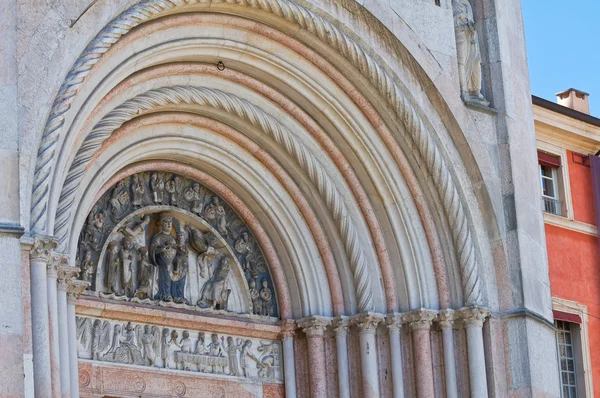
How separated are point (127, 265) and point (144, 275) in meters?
0.20

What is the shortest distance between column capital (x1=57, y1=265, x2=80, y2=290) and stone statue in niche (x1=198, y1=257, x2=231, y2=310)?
2655 mm

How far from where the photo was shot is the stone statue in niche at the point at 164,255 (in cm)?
1569

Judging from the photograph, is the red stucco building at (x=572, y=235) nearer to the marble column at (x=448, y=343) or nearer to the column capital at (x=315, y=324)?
the marble column at (x=448, y=343)

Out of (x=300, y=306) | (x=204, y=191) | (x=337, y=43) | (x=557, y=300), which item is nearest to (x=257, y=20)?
(x=337, y=43)

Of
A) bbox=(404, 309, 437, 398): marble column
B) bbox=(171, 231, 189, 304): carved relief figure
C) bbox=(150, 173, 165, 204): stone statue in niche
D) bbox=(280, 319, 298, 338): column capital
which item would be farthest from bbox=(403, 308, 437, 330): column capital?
bbox=(150, 173, 165, 204): stone statue in niche

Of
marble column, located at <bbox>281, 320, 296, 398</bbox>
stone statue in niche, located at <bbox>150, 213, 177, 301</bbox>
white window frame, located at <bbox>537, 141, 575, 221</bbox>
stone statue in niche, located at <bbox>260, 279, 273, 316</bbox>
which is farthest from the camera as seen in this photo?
white window frame, located at <bbox>537, 141, 575, 221</bbox>

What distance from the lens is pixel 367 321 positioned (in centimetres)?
1620

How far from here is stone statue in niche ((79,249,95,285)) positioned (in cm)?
1499

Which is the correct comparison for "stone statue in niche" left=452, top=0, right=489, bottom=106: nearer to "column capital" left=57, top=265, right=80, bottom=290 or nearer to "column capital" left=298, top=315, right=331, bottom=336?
"column capital" left=298, top=315, right=331, bottom=336

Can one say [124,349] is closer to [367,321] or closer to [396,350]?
[367,321]

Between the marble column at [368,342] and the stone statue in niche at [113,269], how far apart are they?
247 cm

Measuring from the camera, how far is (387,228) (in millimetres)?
16531

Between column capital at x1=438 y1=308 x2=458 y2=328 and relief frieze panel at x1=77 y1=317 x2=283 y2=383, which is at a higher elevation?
column capital at x1=438 y1=308 x2=458 y2=328

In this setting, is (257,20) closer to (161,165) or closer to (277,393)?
(161,165)
